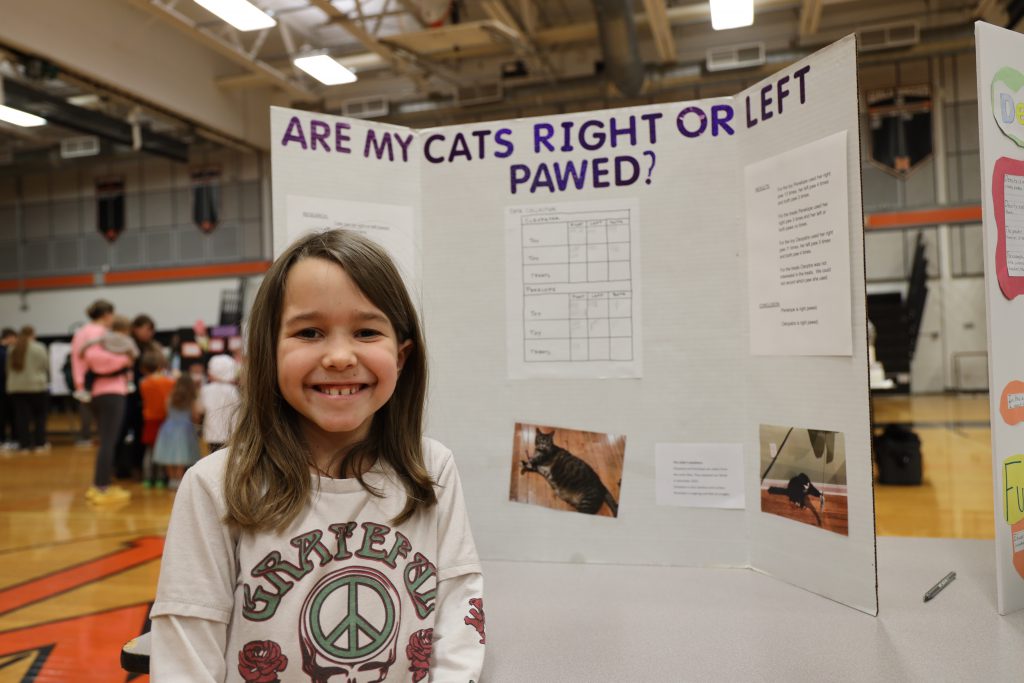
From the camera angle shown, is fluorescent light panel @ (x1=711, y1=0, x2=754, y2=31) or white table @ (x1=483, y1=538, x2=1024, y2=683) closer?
white table @ (x1=483, y1=538, x2=1024, y2=683)

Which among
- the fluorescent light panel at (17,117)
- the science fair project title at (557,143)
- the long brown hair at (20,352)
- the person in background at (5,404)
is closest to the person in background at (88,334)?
the long brown hair at (20,352)

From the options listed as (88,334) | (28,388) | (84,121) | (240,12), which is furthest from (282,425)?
(84,121)

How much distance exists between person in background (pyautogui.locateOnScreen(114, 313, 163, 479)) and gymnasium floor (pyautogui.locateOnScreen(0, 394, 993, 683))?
0.99 ft

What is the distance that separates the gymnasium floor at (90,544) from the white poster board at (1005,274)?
6.24ft

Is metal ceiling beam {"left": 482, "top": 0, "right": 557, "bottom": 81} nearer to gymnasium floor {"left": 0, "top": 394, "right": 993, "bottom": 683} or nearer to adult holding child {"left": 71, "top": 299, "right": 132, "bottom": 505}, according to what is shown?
adult holding child {"left": 71, "top": 299, "right": 132, "bottom": 505}

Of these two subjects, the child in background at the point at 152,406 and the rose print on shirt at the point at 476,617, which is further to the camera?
the child in background at the point at 152,406

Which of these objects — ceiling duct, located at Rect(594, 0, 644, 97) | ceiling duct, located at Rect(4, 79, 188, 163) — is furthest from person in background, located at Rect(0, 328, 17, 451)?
ceiling duct, located at Rect(594, 0, 644, 97)

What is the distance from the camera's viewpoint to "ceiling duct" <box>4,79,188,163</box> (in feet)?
26.5

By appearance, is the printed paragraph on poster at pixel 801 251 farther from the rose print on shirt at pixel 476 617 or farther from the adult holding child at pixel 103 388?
the adult holding child at pixel 103 388

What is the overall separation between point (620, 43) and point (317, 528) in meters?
7.14

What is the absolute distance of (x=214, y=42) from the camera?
7188mm

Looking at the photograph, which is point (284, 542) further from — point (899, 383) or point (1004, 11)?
point (1004, 11)

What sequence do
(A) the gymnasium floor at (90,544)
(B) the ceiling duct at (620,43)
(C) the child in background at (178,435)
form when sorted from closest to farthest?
(A) the gymnasium floor at (90,544) → (C) the child in background at (178,435) → (B) the ceiling duct at (620,43)

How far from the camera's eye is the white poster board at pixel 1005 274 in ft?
4.82
